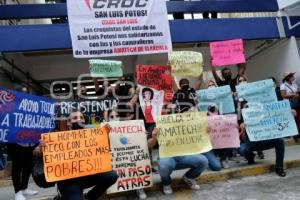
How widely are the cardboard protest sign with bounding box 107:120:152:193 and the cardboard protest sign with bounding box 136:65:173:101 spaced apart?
1.14 metres

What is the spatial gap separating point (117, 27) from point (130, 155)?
324 cm

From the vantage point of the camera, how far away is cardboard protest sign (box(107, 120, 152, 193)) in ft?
18.8

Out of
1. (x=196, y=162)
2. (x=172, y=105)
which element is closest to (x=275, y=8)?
(x=172, y=105)

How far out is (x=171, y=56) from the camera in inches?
287

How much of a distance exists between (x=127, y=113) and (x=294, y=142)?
4660mm

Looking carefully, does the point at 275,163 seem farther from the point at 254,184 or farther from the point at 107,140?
the point at 107,140

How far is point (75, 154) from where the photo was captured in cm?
516

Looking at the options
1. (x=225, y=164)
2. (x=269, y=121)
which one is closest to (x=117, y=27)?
(x=225, y=164)

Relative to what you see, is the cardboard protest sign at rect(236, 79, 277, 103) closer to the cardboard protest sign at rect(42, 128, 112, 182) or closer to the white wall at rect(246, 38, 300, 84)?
the cardboard protest sign at rect(42, 128, 112, 182)

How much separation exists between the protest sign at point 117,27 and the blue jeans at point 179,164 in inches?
116

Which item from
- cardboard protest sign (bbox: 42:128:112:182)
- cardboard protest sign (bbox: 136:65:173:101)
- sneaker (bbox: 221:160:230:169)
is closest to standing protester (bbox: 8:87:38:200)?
cardboard protest sign (bbox: 42:128:112:182)

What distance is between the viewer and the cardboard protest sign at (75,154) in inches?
196

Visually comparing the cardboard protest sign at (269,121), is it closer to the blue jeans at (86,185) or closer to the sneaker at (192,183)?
the sneaker at (192,183)

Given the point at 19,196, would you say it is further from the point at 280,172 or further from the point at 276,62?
the point at 276,62
